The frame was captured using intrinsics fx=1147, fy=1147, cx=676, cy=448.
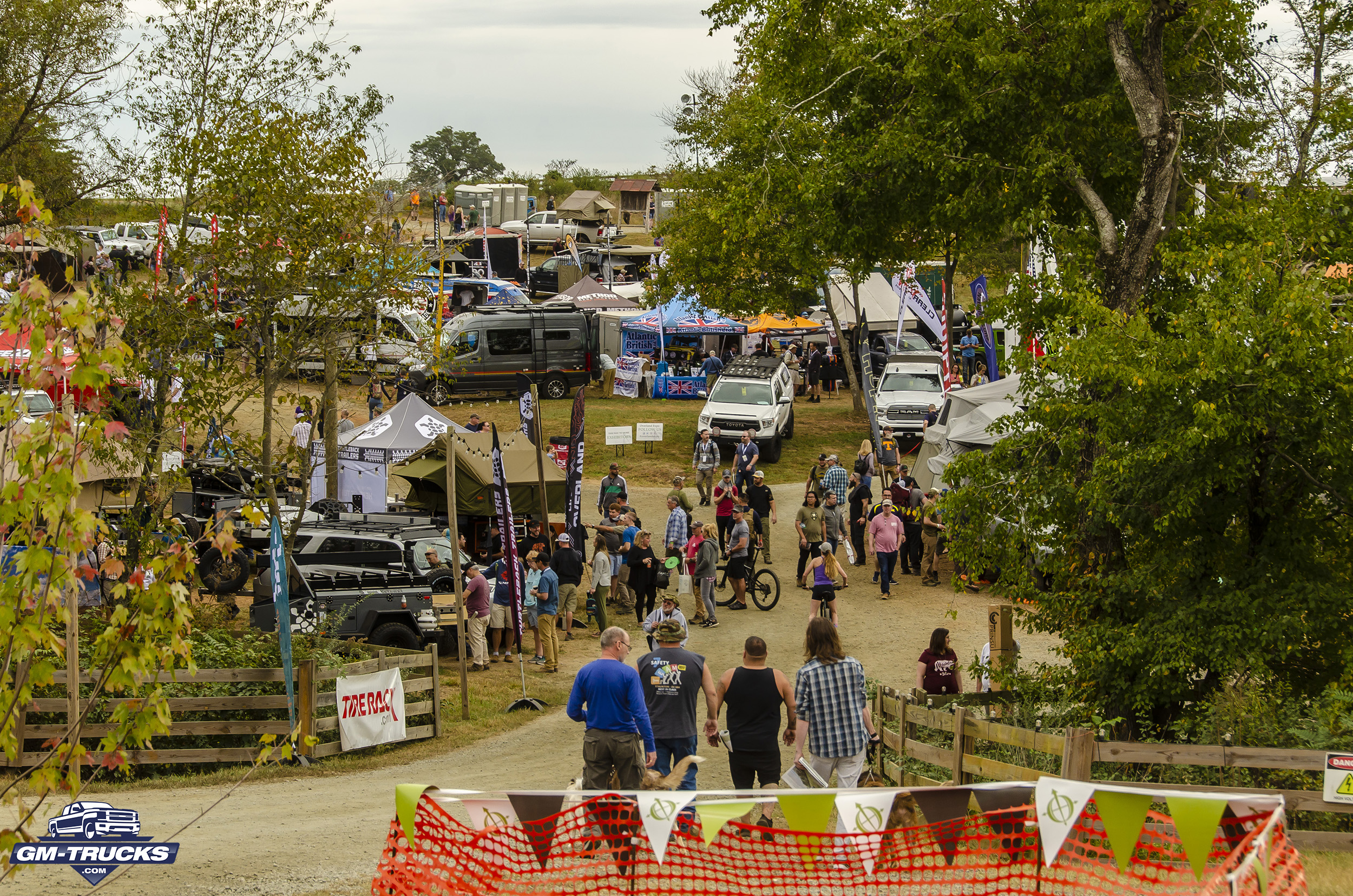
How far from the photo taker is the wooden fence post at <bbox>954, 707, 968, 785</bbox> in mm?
9586

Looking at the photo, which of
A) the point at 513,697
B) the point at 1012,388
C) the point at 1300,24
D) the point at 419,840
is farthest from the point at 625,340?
the point at 419,840

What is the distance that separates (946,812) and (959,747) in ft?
11.3

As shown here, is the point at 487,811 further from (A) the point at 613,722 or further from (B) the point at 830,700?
(B) the point at 830,700

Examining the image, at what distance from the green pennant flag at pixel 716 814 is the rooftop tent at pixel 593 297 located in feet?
106

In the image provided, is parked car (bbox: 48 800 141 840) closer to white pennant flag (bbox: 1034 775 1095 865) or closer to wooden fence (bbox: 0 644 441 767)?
wooden fence (bbox: 0 644 441 767)

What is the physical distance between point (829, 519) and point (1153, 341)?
10202 millimetres

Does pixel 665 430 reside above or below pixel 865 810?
above

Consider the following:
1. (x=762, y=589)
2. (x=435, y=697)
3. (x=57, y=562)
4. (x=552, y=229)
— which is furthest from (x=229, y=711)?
(x=552, y=229)

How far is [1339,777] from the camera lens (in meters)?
7.82

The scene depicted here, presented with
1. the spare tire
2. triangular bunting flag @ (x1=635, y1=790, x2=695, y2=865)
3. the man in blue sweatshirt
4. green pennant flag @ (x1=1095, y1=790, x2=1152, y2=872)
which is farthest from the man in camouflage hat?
the spare tire

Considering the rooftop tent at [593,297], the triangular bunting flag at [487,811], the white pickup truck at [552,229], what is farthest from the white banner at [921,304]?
the white pickup truck at [552,229]

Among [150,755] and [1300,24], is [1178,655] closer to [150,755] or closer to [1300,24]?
[1300,24]

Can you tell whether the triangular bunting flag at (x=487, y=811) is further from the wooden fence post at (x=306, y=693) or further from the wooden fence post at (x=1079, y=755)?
the wooden fence post at (x=306, y=693)

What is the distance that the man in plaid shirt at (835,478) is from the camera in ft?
68.5
